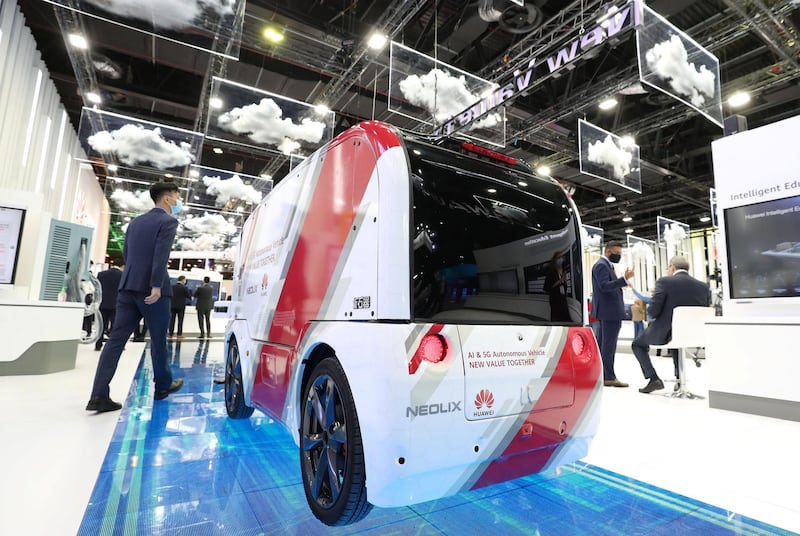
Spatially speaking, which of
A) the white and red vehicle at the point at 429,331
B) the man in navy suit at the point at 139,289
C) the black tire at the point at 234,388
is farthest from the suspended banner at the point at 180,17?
the black tire at the point at 234,388

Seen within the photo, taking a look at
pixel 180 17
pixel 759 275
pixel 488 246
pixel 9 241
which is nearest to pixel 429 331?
pixel 488 246

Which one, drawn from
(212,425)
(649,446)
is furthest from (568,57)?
(212,425)

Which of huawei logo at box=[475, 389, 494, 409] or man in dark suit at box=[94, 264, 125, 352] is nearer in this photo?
huawei logo at box=[475, 389, 494, 409]

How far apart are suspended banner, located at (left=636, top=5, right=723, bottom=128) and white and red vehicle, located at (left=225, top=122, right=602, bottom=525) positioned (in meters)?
3.45

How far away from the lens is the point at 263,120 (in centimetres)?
554

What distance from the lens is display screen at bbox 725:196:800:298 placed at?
3.61 m

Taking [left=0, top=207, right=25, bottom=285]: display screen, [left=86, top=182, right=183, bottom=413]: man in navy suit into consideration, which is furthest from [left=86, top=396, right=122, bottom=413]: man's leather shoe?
[left=0, top=207, right=25, bottom=285]: display screen

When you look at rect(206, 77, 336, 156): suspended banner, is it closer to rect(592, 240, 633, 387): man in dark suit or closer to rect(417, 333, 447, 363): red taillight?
rect(592, 240, 633, 387): man in dark suit

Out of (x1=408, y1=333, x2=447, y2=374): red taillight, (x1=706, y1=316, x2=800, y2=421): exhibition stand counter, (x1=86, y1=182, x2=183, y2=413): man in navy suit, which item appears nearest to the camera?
(x1=408, y1=333, x2=447, y2=374): red taillight

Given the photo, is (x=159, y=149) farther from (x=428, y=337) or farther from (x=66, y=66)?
(x=428, y=337)

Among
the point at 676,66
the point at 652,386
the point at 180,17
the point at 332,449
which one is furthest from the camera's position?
the point at 676,66

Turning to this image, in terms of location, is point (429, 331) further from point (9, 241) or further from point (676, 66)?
point (9, 241)

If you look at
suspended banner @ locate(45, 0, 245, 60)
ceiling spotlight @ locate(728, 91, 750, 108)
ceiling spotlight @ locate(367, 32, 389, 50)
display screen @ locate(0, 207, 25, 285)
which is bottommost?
display screen @ locate(0, 207, 25, 285)

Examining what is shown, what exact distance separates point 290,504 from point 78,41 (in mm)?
7640
